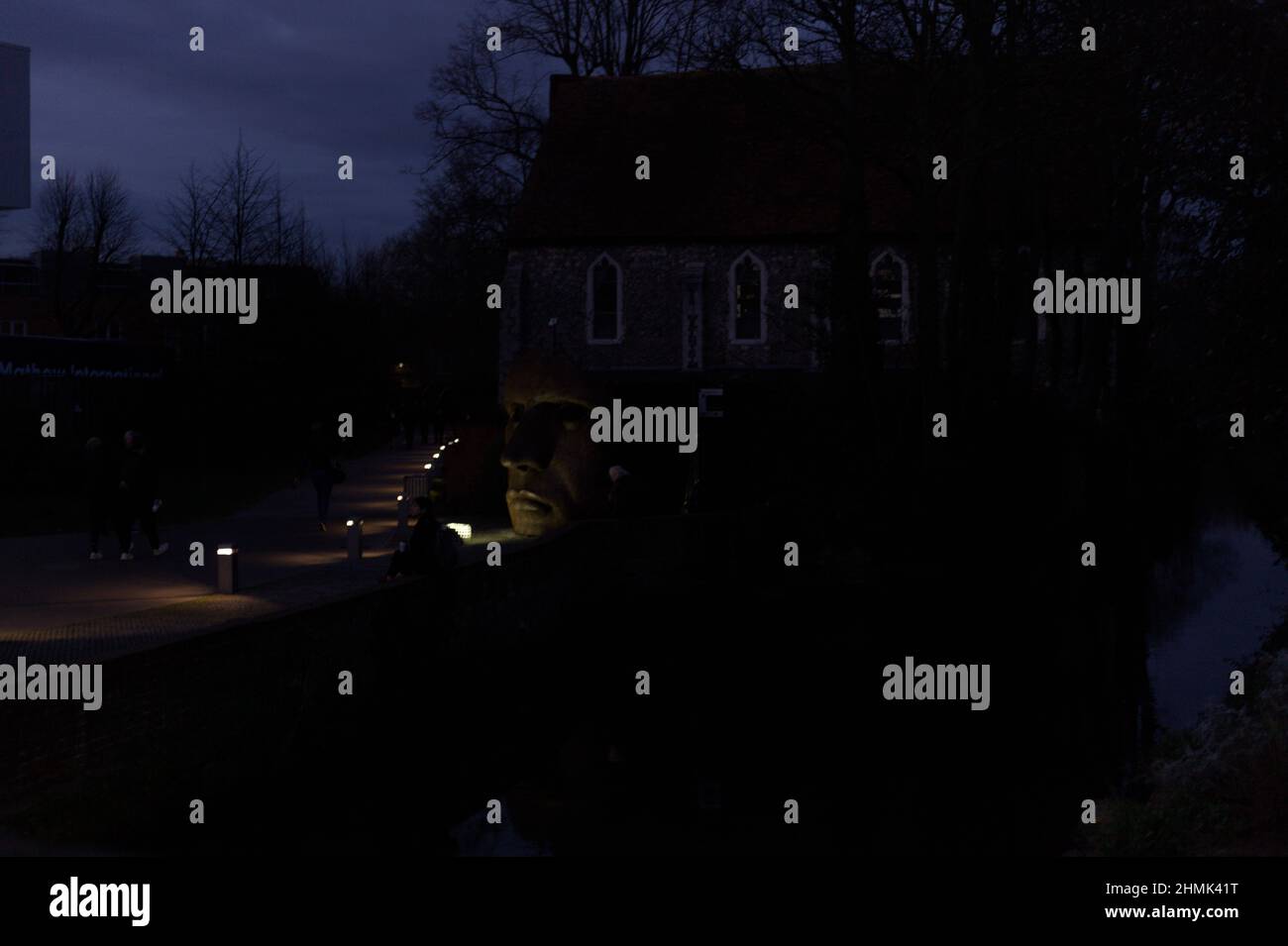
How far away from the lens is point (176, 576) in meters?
22.1

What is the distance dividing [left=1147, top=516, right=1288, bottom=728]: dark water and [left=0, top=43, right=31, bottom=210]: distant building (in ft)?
51.0

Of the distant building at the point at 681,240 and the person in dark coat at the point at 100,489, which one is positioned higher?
the distant building at the point at 681,240

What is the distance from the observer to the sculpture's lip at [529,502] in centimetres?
2655

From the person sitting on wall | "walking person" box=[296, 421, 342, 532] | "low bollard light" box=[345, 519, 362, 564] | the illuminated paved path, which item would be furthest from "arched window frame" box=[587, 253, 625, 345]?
the person sitting on wall

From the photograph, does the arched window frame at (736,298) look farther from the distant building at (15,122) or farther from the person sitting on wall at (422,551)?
the person sitting on wall at (422,551)

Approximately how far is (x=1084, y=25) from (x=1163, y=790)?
10030 millimetres

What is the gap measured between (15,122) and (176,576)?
6.41 meters

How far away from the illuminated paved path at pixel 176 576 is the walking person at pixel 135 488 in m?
0.49

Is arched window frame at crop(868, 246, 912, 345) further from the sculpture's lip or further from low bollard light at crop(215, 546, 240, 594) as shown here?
low bollard light at crop(215, 546, 240, 594)

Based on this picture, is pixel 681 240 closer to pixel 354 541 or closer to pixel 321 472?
pixel 321 472

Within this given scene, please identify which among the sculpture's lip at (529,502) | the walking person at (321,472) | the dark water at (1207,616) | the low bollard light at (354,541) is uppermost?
the walking person at (321,472)

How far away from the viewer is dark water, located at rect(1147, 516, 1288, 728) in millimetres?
19125

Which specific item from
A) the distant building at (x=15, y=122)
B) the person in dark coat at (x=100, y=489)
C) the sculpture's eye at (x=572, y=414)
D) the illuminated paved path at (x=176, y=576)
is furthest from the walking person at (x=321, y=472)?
the distant building at (x=15, y=122)
